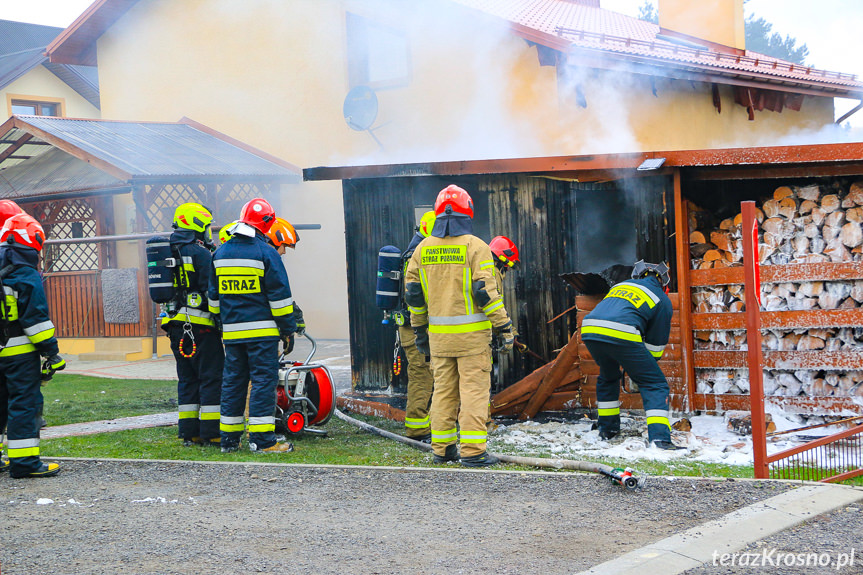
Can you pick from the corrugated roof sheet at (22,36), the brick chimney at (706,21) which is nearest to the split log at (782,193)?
the brick chimney at (706,21)

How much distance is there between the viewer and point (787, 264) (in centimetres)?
770

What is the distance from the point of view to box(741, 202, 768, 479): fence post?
4.91 metres

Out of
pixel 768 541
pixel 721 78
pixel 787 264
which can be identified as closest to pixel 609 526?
pixel 768 541

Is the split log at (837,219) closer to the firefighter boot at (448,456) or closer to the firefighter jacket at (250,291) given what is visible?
the firefighter boot at (448,456)

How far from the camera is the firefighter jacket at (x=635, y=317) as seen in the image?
21.6 ft

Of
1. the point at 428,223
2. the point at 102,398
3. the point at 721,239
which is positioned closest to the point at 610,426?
the point at 428,223

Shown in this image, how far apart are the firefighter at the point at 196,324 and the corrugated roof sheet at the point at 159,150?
6.93 meters

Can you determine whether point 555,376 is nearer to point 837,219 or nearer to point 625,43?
point 837,219

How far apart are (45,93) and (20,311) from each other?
847 inches

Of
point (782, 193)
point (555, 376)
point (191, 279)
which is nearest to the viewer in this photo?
point (191, 279)

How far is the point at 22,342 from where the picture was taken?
6031 mm

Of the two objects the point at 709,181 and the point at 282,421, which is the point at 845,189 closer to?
the point at 709,181

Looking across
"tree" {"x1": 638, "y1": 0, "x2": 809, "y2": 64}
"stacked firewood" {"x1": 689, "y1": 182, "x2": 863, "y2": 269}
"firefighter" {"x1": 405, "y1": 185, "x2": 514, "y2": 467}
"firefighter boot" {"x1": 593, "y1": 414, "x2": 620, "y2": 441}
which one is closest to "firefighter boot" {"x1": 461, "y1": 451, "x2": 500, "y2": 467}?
"firefighter" {"x1": 405, "y1": 185, "x2": 514, "y2": 467}

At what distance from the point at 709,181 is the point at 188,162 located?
978cm
